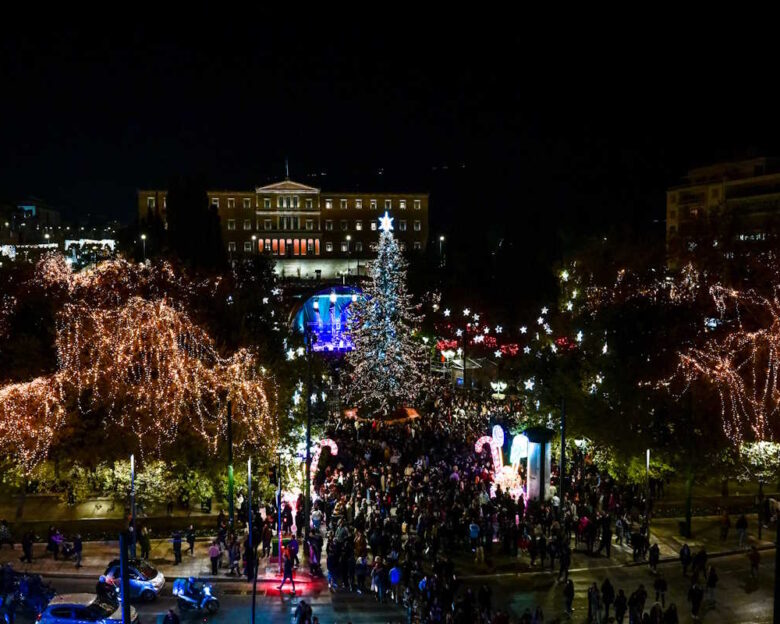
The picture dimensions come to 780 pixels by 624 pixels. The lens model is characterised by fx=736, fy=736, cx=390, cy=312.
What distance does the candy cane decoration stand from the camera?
2548cm

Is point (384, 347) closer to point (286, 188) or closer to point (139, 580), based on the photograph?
point (139, 580)

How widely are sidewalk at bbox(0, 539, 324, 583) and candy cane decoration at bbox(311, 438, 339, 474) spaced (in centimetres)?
528

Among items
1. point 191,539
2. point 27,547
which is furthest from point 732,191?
point 27,547

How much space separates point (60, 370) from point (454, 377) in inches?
927

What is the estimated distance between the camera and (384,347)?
34688 millimetres

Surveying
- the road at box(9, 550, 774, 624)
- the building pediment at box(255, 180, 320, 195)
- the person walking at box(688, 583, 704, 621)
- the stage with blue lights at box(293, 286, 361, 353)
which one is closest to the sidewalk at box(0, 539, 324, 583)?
the road at box(9, 550, 774, 624)

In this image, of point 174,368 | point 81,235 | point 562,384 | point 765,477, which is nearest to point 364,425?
point 562,384

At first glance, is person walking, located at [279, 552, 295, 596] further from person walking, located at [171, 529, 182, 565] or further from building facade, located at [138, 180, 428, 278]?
building facade, located at [138, 180, 428, 278]

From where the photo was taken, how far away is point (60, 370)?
71.8 ft

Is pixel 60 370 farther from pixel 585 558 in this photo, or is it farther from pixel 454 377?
Answer: pixel 454 377

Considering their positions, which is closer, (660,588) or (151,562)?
(660,588)

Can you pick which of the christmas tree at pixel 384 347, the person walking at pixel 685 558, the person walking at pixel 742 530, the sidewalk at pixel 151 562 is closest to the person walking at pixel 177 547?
the sidewalk at pixel 151 562

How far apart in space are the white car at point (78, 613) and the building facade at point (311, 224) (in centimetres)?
8664

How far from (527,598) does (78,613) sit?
995 centimetres
